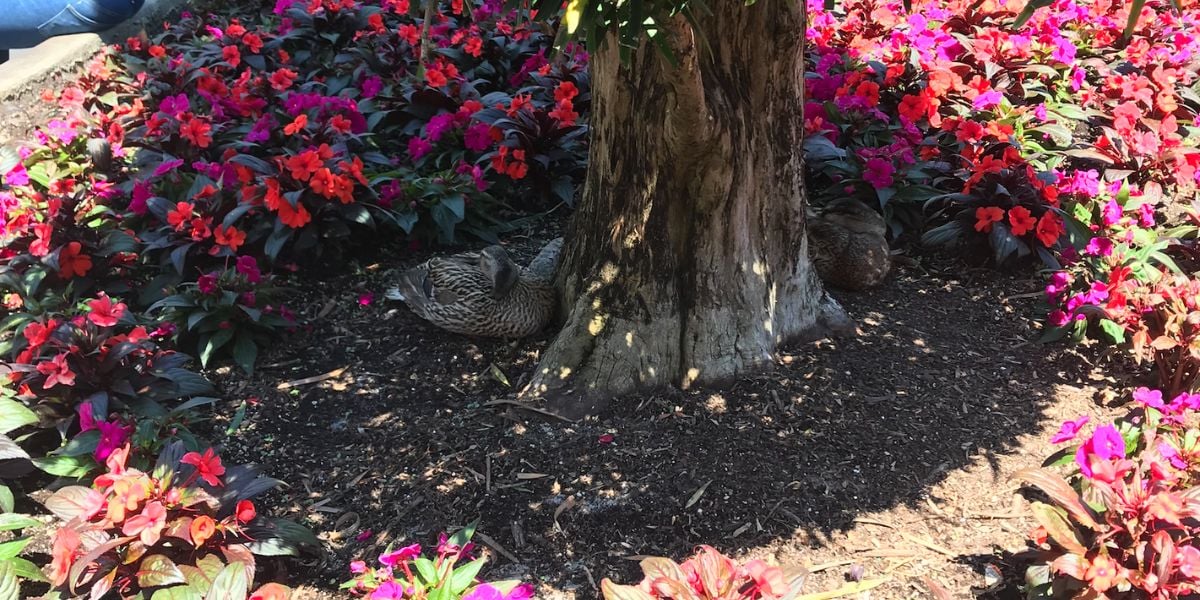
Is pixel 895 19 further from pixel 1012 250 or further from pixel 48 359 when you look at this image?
pixel 48 359

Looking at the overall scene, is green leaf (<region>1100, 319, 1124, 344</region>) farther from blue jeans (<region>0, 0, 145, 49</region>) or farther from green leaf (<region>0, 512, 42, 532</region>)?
blue jeans (<region>0, 0, 145, 49</region>)

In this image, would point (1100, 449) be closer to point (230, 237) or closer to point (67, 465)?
point (67, 465)

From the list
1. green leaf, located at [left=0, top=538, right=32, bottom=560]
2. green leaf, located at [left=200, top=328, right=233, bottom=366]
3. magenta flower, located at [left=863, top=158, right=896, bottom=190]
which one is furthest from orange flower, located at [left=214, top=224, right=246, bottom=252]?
magenta flower, located at [left=863, top=158, right=896, bottom=190]

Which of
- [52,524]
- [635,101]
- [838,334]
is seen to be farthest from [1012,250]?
[52,524]

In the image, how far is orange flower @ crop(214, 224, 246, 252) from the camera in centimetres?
406

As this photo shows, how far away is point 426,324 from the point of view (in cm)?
410

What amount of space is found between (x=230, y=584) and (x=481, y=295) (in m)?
1.71

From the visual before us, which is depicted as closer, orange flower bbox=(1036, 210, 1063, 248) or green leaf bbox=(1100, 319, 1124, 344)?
green leaf bbox=(1100, 319, 1124, 344)

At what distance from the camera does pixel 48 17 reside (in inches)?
198

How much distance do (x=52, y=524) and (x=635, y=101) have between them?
2.62 m

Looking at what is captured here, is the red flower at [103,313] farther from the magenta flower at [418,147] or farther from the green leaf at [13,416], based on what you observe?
the magenta flower at [418,147]

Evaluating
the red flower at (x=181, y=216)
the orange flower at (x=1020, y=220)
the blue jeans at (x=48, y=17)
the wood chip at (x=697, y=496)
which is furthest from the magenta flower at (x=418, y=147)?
the orange flower at (x=1020, y=220)

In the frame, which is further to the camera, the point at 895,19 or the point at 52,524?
the point at 895,19

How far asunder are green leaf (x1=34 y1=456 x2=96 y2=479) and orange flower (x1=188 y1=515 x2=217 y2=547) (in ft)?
2.84
